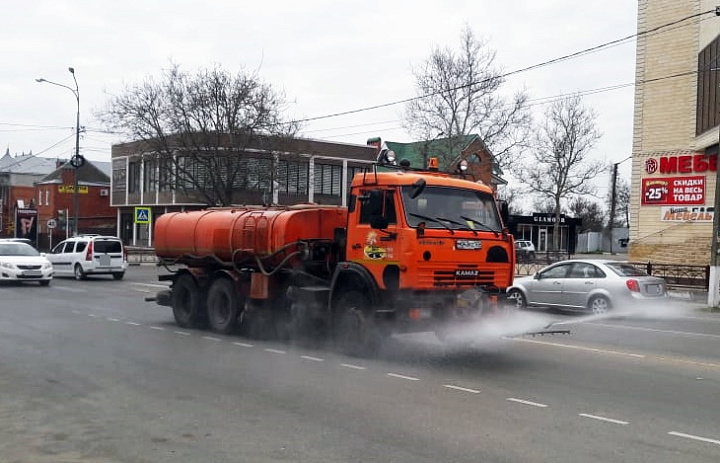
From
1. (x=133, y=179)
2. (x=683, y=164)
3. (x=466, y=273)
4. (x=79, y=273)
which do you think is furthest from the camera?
(x=133, y=179)

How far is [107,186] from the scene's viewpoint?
77375mm

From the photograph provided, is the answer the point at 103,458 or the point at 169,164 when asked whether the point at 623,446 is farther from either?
the point at 169,164

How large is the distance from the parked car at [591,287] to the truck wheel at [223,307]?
7598 millimetres

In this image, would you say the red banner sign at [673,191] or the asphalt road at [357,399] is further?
the red banner sign at [673,191]

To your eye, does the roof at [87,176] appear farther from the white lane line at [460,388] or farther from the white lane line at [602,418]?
the white lane line at [602,418]

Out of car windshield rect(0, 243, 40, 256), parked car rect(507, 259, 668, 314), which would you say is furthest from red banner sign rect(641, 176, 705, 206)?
car windshield rect(0, 243, 40, 256)

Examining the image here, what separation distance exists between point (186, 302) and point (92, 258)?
16.7 metres

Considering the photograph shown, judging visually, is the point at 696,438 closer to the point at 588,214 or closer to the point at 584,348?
the point at 584,348

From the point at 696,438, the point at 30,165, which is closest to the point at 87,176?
the point at 30,165

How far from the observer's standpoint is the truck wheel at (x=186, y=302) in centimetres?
1487

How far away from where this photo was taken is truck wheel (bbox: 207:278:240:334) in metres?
13.9

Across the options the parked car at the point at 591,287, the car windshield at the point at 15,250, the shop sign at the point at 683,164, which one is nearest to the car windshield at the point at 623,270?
the parked car at the point at 591,287

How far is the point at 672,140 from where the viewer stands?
33.0 metres

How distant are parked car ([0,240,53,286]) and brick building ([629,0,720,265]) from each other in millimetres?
24383
